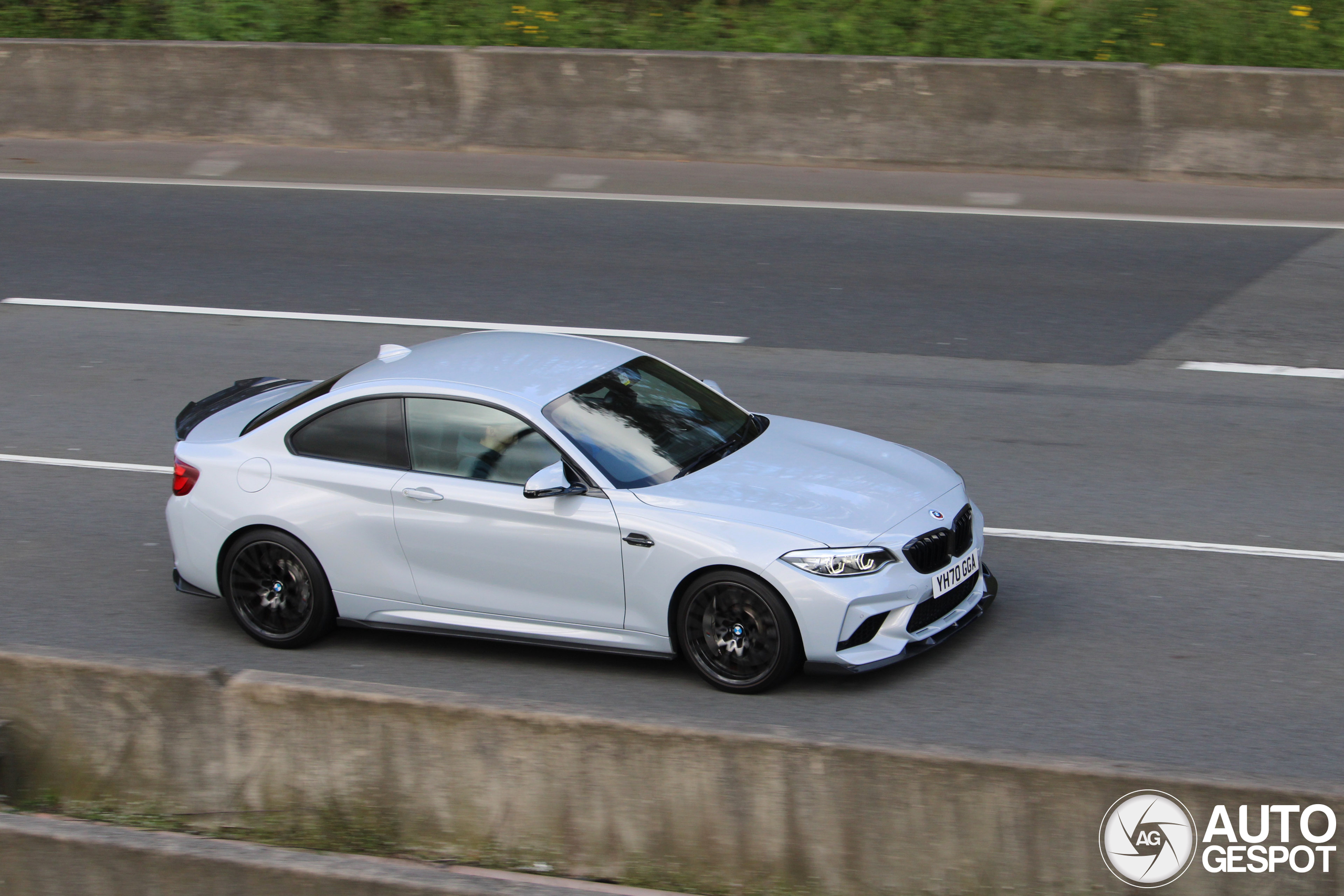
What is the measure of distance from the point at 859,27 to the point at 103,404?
9862 millimetres

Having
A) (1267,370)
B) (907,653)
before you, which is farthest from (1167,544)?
(1267,370)

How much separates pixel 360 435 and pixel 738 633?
2102mm

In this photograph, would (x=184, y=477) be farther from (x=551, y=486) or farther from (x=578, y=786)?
(x=578, y=786)

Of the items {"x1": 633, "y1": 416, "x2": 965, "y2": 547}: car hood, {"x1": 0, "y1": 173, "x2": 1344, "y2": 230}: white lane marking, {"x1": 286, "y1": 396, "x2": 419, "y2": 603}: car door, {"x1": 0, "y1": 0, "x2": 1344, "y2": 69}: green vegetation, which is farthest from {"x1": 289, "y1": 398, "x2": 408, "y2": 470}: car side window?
{"x1": 0, "y1": 0, "x2": 1344, "y2": 69}: green vegetation

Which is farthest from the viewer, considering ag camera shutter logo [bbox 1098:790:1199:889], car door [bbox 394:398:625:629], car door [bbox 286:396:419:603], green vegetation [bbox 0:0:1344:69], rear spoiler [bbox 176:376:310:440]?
green vegetation [bbox 0:0:1344:69]

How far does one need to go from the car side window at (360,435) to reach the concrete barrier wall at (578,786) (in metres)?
1.74

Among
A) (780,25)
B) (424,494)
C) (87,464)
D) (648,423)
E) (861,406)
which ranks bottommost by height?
(87,464)

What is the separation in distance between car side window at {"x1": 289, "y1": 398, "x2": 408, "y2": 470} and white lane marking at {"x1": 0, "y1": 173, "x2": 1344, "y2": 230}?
8.57 metres

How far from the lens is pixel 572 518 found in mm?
6754

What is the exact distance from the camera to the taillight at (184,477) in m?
7.49

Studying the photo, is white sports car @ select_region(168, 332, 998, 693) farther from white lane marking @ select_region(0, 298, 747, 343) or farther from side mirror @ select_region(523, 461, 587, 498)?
white lane marking @ select_region(0, 298, 747, 343)

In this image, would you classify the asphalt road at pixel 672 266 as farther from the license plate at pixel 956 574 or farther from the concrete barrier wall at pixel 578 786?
the concrete barrier wall at pixel 578 786

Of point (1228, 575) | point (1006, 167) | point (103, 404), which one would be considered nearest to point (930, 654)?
point (1228, 575)

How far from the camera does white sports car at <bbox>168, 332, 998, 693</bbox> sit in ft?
21.3
